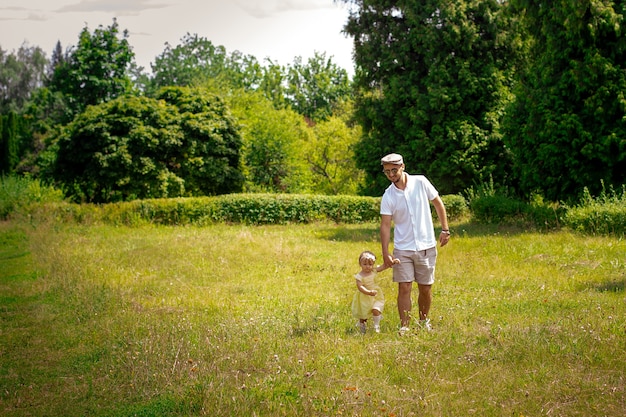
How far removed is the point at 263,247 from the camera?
16.8m

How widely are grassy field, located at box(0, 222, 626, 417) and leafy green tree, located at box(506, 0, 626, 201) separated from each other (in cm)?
511

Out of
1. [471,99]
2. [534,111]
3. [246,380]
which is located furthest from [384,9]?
[246,380]

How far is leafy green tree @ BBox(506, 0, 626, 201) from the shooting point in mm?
18672

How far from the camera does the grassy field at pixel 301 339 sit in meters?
5.94

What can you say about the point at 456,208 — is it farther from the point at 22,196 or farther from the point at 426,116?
the point at 22,196

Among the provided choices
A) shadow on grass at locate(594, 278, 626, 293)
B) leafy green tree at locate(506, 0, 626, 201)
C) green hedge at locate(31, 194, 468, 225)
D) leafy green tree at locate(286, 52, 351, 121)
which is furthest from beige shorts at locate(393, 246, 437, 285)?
leafy green tree at locate(286, 52, 351, 121)

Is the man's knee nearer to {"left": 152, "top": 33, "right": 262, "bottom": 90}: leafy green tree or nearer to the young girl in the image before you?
the young girl

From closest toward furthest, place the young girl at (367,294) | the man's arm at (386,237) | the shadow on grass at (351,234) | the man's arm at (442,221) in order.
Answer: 1. the man's arm at (386,237)
2. the young girl at (367,294)
3. the man's arm at (442,221)
4. the shadow on grass at (351,234)

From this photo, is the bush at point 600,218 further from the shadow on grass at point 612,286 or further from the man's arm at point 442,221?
the man's arm at point 442,221

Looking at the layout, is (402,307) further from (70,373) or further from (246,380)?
(70,373)

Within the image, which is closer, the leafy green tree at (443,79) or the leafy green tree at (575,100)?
the leafy green tree at (575,100)

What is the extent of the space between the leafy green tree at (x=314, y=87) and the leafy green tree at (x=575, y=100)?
140ft

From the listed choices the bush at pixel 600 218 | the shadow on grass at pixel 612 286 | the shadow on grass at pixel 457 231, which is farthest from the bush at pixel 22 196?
the shadow on grass at pixel 612 286

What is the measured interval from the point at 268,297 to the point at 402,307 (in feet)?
10.9
